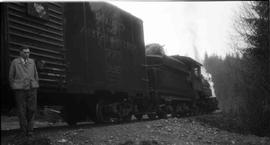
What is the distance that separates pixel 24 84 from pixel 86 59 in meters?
2.48

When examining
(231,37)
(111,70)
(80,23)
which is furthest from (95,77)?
(231,37)

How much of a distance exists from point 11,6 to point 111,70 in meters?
3.84

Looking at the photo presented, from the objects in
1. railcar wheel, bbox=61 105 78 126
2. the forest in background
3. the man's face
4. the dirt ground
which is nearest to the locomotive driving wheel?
railcar wheel, bbox=61 105 78 126

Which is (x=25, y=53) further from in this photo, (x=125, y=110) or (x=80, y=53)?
(x=125, y=110)

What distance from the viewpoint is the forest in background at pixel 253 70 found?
438 inches

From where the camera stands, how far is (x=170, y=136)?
24.4 feet

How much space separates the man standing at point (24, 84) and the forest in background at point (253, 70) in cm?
755

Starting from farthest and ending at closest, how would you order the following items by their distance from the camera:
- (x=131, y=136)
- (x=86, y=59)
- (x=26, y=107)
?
(x=86, y=59)
(x=131, y=136)
(x=26, y=107)

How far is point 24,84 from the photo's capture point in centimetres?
614

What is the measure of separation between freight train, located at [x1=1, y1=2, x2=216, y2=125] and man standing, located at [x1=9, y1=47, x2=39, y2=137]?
0.20 metres

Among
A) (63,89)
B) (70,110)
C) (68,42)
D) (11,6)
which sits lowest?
(70,110)

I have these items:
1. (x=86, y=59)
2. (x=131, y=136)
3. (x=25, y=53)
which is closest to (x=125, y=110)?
(x=86, y=59)

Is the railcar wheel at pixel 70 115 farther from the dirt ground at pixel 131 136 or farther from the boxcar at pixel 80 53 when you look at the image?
the dirt ground at pixel 131 136

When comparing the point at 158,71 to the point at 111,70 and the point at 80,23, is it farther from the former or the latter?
the point at 80,23
